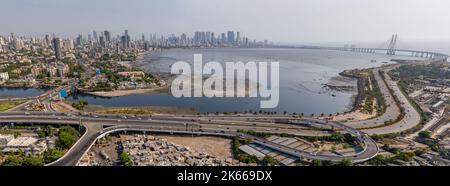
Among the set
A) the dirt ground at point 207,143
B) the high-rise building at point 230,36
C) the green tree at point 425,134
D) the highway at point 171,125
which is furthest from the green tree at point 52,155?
the high-rise building at point 230,36

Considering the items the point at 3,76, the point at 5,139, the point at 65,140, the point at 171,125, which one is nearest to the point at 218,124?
the point at 171,125

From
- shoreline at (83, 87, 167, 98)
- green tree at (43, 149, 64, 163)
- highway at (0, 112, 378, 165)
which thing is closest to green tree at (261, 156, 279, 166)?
highway at (0, 112, 378, 165)

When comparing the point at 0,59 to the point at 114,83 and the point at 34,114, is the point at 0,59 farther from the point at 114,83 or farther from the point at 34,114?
the point at 34,114

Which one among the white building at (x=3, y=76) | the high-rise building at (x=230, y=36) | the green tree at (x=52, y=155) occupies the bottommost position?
the green tree at (x=52, y=155)

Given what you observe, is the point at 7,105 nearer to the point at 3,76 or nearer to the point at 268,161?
the point at 3,76

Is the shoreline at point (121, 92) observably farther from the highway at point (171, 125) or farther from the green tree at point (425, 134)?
the green tree at point (425, 134)

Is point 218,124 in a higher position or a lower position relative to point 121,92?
lower

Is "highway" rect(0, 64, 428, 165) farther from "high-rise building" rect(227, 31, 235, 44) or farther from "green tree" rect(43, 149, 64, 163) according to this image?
"high-rise building" rect(227, 31, 235, 44)
